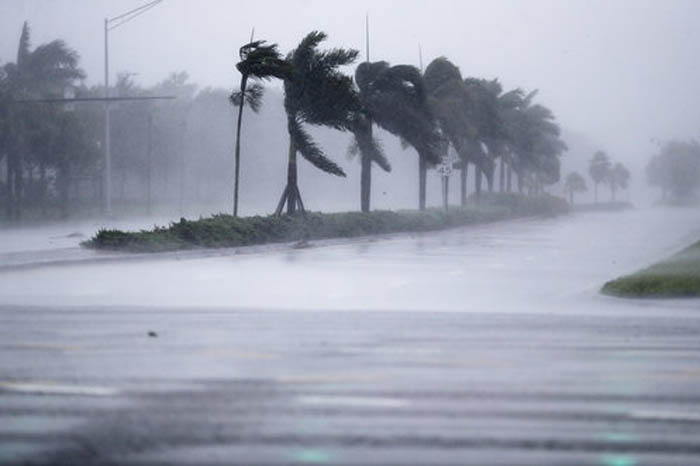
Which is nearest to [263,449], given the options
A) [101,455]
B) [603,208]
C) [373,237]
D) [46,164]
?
[101,455]

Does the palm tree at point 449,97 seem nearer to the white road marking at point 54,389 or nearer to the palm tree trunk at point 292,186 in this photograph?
the palm tree trunk at point 292,186

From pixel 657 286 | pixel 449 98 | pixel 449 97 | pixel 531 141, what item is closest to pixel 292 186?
pixel 449 98

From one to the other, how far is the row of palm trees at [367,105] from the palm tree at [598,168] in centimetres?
9805

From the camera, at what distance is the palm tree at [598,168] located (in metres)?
170

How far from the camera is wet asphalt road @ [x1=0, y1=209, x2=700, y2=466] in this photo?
7.43 metres

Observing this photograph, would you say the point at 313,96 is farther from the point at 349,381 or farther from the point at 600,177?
the point at 600,177

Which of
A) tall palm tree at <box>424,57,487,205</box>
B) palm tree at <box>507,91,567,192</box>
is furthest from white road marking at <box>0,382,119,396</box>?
palm tree at <box>507,91,567,192</box>

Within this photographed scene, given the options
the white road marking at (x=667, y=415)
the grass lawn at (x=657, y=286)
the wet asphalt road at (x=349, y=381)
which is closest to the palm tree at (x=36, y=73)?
the wet asphalt road at (x=349, y=381)

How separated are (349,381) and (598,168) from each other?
165 m

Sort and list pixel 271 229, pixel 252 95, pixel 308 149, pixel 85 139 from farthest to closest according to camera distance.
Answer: pixel 85 139
pixel 308 149
pixel 252 95
pixel 271 229

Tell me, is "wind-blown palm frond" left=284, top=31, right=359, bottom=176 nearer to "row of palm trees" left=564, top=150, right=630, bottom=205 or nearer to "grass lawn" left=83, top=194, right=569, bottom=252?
"grass lawn" left=83, top=194, right=569, bottom=252

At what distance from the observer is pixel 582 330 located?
14.7m

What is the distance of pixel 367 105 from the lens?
4841 centimetres

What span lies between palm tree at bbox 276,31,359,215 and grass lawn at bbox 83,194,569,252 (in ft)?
5.84
